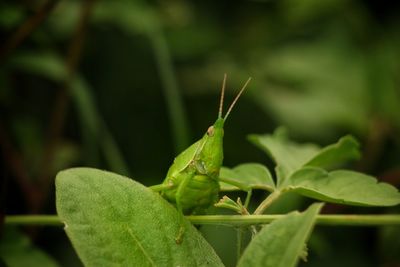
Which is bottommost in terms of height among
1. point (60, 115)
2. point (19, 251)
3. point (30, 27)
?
point (19, 251)

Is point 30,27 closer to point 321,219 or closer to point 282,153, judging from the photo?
point 282,153

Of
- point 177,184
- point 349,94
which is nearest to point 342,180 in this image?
point 177,184

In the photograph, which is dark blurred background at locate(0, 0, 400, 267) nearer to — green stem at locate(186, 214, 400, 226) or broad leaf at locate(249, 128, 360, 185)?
broad leaf at locate(249, 128, 360, 185)

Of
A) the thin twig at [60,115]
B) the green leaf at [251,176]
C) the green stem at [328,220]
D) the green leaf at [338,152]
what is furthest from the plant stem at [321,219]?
the thin twig at [60,115]

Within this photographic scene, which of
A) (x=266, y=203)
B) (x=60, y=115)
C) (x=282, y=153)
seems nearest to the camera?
(x=266, y=203)

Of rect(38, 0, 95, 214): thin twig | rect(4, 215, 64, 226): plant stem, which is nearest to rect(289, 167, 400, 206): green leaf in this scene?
rect(4, 215, 64, 226): plant stem

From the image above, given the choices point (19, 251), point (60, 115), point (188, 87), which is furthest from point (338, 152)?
point (188, 87)

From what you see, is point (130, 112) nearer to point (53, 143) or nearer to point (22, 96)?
point (22, 96)
